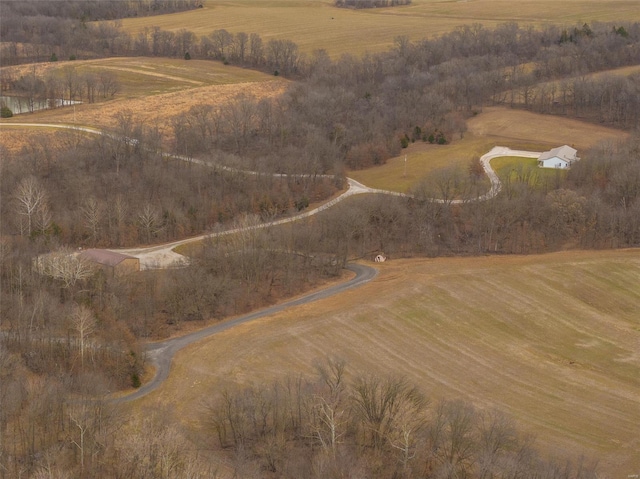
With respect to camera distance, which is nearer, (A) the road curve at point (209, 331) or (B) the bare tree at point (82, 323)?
(B) the bare tree at point (82, 323)

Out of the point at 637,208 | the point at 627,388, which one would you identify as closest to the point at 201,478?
the point at 627,388

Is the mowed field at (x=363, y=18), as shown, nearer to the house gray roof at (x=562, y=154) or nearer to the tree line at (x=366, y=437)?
the house gray roof at (x=562, y=154)

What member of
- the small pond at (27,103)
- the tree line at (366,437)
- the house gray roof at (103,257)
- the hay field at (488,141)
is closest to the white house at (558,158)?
the hay field at (488,141)

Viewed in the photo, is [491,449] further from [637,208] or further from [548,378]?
[637,208]

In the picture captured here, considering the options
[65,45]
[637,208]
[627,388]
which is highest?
[65,45]

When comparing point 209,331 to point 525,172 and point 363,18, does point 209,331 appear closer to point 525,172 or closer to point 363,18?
point 525,172

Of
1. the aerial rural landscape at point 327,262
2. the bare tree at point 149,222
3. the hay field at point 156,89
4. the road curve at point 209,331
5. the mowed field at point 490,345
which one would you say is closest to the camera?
the aerial rural landscape at point 327,262

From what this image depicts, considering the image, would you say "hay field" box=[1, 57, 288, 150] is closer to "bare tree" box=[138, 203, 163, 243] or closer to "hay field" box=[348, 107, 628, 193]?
"bare tree" box=[138, 203, 163, 243]
